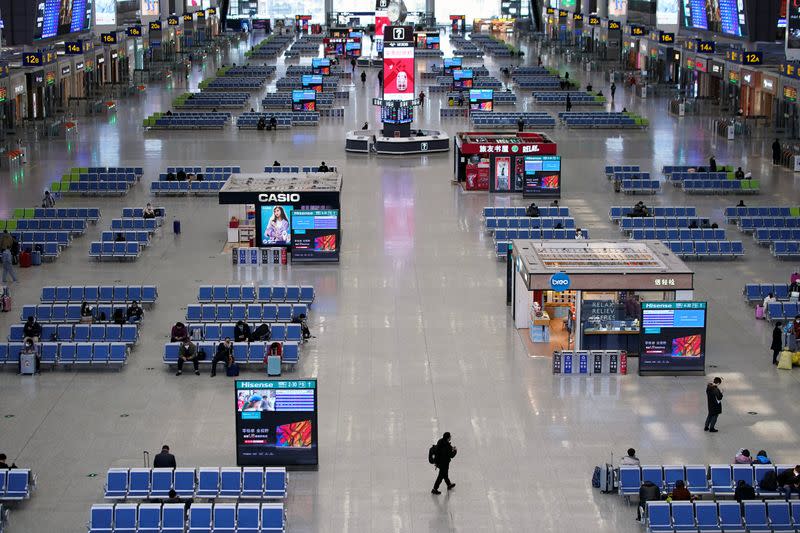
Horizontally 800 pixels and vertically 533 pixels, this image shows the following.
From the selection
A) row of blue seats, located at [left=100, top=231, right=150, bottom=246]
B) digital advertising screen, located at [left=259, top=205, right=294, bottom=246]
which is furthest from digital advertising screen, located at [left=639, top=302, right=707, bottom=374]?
row of blue seats, located at [left=100, top=231, right=150, bottom=246]

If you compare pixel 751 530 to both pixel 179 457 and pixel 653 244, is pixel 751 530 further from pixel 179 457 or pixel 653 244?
pixel 653 244

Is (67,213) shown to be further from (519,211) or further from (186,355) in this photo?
(186,355)

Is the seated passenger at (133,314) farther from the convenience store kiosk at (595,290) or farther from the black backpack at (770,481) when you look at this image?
the black backpack at (770,481)

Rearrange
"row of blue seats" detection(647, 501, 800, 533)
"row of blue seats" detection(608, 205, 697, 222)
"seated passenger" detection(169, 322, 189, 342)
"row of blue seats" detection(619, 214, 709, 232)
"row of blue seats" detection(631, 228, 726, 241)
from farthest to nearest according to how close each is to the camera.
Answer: "row of blue seats" detection(608, 205, 697, 222) < "row of blue seats" detection(619, 214, 709, 232) < "row of blue seats" detection(631, 228, 726, 241) < "seated passenger" detection(169, 322, 189, 342) < "row of blue seats" detection(647, 501, 800, 533)

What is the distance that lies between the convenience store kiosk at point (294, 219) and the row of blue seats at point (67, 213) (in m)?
6.45

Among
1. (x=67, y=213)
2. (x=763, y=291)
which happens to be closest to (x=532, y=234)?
(x=763, y=291)

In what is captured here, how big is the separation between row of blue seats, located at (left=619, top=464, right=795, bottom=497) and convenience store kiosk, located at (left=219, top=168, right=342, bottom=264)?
19.1 m

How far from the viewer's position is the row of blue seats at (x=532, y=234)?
4288 centimetres

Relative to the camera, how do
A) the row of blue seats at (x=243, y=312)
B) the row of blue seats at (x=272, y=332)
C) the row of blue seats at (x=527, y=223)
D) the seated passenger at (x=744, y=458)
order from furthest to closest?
1. the row of blue seats at (x=527, y=223)
2. the row of blue seats at (x=243, y=312)
3. the row of blue seats at (x=272, y=332)
4. the seated passenger at (x=744, y=458)

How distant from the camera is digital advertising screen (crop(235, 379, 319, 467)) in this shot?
24.4 metres

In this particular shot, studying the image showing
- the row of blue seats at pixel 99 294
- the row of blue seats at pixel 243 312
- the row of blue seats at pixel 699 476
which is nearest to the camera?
the row of blue seats at pixel 699 476

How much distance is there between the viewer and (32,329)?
32.5m

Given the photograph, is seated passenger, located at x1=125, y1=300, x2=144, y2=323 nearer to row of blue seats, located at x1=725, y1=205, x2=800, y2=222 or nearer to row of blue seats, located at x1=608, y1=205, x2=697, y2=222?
row of blue seats, located at x1=608, y1=205, x2=697, y2=222

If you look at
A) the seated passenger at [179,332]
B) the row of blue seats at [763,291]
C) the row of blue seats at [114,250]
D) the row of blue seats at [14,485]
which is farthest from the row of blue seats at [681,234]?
the row of blue seats at [14,485]
